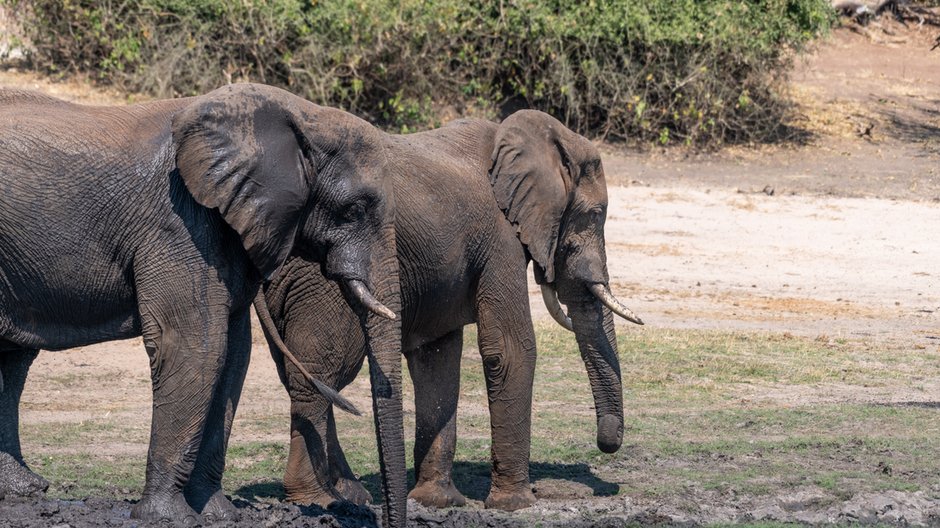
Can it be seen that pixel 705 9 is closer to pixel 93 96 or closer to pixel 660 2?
pixel 660 2

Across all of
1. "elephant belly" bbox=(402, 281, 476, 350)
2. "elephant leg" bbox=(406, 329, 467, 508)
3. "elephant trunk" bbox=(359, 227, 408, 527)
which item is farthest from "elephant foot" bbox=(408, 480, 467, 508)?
"elephant trunk" bbox=(359, 227, 408, 527)

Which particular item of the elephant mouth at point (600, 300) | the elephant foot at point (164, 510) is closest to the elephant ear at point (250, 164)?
the elephant foot at point (164, 510)

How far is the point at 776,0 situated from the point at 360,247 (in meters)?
13.1

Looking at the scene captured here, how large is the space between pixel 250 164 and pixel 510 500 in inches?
112

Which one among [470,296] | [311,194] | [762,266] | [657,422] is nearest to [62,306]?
[311,194]

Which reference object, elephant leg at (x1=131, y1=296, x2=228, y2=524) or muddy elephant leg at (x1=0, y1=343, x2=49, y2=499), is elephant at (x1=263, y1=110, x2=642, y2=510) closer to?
elephant leg at (x1=131, y1=296, x2=228, y2=524)

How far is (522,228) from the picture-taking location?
8.64 meters

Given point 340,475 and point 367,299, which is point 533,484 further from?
point 367,299

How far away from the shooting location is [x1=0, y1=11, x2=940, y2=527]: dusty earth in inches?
326

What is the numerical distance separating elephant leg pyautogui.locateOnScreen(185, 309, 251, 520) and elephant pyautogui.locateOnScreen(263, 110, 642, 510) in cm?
45

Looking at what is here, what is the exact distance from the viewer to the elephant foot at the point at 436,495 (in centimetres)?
854

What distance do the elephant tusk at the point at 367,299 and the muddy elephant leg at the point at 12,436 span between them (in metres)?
1.82

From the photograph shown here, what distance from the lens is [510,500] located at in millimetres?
8586

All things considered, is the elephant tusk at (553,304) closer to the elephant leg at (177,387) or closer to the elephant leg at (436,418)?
the elephant leg at (436,418)
